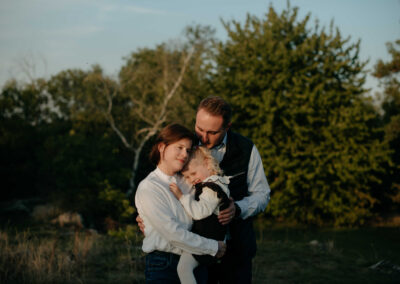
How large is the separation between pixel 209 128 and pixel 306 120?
12603mm

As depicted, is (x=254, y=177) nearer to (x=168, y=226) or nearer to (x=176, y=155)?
(x=176, y=155)

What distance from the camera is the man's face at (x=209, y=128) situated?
10.1ft

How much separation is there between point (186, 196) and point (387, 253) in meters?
9.84

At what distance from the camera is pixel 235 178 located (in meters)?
3.25

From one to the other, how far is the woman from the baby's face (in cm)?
10

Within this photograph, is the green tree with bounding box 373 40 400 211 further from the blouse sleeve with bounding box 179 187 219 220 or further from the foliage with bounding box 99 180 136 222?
the blouse sleeve with bounding box 179 187 219 220

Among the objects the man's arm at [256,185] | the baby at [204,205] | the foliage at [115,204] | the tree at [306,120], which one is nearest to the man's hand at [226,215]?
the baby at [204,205]

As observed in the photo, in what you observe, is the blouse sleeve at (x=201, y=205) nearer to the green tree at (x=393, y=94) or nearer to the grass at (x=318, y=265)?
the grass at (x=318, y=265)

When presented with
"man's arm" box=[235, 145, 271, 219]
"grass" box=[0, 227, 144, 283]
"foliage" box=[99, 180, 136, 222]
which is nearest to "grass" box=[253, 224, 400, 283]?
"grass" box=[0, 227, 144, 283]

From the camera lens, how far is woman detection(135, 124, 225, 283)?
2.54 meters

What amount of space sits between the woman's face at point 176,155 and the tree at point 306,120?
11760mm

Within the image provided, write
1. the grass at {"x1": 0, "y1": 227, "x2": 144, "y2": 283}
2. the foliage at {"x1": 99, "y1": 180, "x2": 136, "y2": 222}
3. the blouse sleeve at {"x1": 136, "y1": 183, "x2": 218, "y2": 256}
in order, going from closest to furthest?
the blouse sleeve at {"x1": 136, "y1": 183, "x2": 218, "y2": 256} → the grass at {"x1": 0, "y1": 227, "x2": 144, "y2": 283} → the foliage at {"x1": 99, "y1": 180, "x2": 136, "y2": 222}

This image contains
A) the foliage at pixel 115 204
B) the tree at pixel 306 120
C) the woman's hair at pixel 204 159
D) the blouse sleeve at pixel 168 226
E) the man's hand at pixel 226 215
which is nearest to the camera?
the blouse sleeve at pixel 168 226

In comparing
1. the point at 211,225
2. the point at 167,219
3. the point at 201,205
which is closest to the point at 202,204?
the point at 201,205
